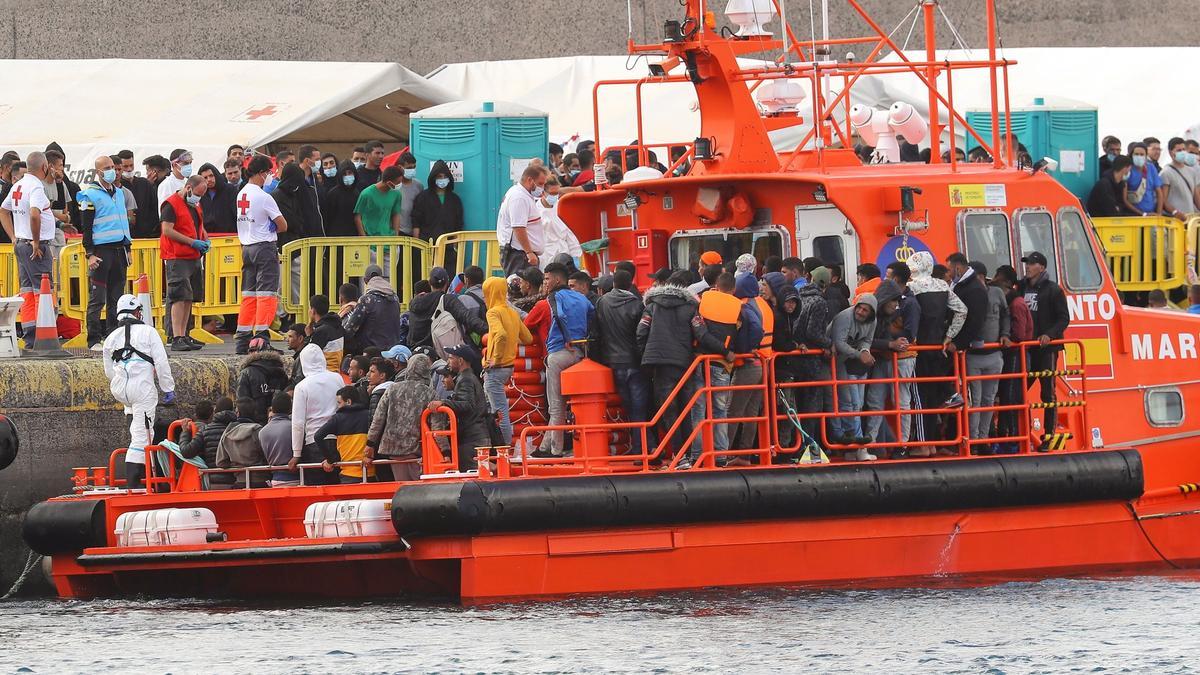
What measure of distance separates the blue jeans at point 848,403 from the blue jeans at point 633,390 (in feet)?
3.93

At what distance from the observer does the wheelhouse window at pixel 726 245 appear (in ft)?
44.4

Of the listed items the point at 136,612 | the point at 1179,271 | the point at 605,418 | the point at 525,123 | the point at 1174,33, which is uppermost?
the point at 1174,33

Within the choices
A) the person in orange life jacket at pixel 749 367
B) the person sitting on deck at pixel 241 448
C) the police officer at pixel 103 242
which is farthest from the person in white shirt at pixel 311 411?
the police officer at pixel 103 242

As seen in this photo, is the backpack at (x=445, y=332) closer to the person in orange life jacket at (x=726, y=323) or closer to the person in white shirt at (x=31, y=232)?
the person in orange life jacket at (x=726, y=323)

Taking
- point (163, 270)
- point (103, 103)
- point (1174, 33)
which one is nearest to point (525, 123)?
point (163, 270)

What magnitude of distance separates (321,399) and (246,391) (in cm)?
97

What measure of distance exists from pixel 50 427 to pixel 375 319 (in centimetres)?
240

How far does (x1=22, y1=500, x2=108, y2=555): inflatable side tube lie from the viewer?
500 inches

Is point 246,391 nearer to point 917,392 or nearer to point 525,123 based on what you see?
point 917,392

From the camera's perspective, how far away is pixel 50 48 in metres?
26.4

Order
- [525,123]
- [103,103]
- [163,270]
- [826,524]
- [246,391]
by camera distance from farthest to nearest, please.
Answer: [103,103]
[525,123]
[163,270]
[246,391]
[826,524]

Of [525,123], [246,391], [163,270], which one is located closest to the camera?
[246,391]

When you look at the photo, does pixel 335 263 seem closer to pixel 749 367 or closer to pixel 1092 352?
pixel 749 367

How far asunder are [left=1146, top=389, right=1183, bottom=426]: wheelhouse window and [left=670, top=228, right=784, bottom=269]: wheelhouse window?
271cm
